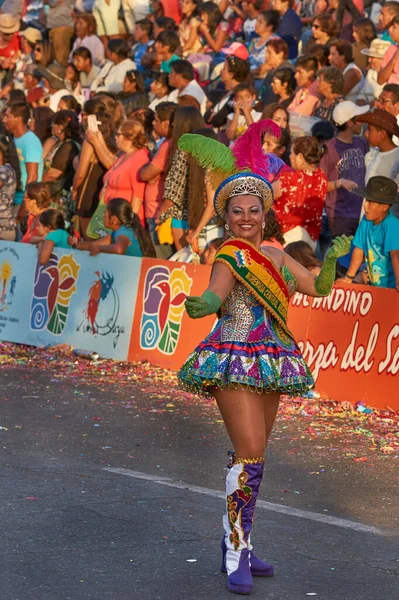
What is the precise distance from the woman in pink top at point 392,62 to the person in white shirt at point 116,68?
4.49 metres

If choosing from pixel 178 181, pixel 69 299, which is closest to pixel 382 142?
pixel 178 181

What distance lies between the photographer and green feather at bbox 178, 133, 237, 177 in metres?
5.60

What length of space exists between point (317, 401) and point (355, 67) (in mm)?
4946

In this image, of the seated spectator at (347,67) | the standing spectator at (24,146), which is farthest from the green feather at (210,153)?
the standing spectator at (24,146)

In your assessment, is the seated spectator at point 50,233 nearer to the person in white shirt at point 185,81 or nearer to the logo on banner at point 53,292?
the logo on banner at point 53,292

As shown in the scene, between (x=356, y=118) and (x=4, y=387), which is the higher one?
(x=356, y=118)

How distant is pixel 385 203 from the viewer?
979 cm

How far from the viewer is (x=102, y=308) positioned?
39.3ft

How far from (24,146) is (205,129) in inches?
156

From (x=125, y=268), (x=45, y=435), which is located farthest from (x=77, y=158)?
(x=45, y=435)

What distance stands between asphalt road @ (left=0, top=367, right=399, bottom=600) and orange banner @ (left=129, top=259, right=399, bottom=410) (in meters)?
0.72

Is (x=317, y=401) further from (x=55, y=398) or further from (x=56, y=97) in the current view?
(x=56, y=97)

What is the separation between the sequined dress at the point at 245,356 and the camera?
5258 millimetres

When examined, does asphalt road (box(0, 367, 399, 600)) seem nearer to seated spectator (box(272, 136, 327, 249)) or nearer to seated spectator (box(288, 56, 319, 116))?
seated spectator (box(272, 136, 327, 249))
